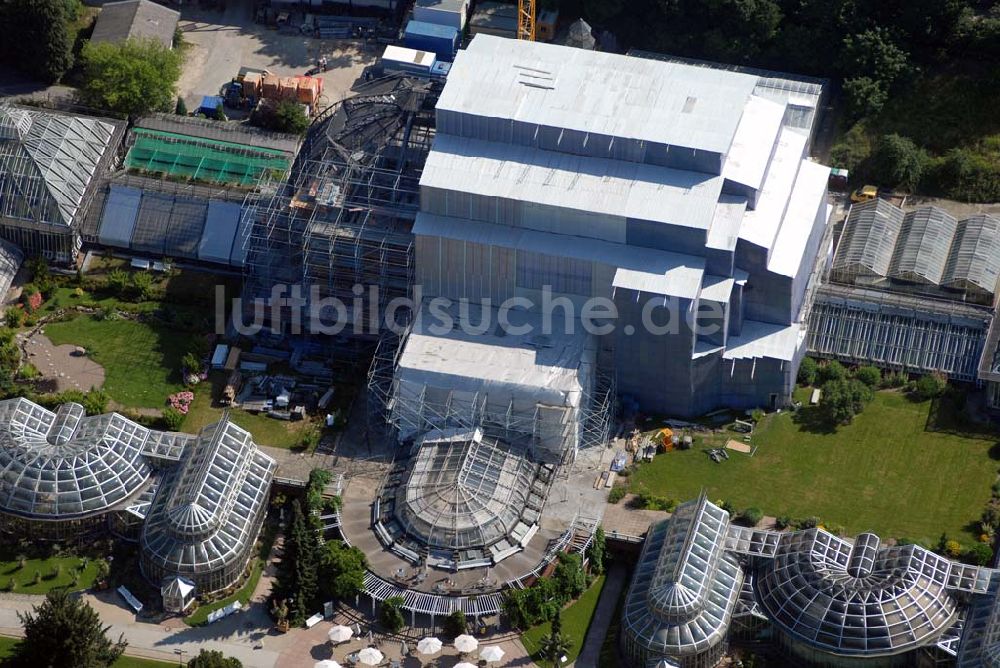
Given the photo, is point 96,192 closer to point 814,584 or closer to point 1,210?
point 1,210

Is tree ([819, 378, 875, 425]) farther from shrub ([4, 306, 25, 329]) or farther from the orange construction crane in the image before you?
shrub ([4, 306, 25, 329])

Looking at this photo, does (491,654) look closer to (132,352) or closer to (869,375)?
(869,375)

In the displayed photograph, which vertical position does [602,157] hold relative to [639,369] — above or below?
above

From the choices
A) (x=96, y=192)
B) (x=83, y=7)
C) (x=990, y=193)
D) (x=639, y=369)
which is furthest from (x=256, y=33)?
(x=990, y=193)

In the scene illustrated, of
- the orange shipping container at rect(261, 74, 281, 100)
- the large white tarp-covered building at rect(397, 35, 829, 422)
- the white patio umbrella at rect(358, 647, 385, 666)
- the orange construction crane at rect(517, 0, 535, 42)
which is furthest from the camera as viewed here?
the orange construction crane at rect(517, 0, 535, 42)

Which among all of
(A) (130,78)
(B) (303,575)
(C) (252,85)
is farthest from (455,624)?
(A) (130,78)

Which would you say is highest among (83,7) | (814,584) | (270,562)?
(83,7)

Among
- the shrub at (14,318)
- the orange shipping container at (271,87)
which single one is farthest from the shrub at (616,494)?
the orange shipping container at (271,87)

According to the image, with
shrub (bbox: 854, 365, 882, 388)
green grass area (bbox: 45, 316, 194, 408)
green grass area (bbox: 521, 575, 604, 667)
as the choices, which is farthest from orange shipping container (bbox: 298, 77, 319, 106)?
green grass area (bbox: 521, 575, 604, 667)
